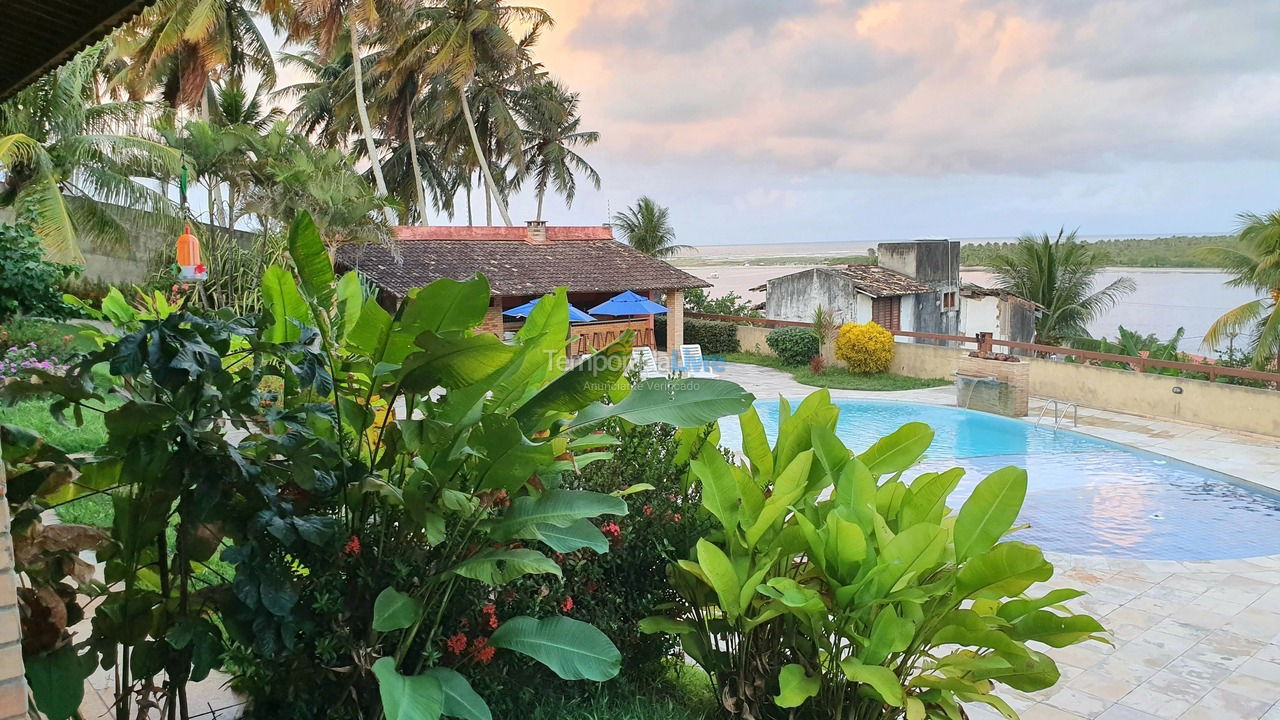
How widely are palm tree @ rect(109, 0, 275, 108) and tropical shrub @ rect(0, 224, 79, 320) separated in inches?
379

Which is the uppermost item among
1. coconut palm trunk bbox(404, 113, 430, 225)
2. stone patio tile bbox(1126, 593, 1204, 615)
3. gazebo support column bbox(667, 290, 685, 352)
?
coconut palm trunk bbox(404, 113, 430, 225)

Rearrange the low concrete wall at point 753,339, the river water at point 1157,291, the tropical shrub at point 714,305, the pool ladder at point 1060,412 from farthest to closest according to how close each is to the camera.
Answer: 1. the river water at point 1157,291
2. the tropical shrub at point 714,305
3. the low concrete wall at point 753,339
4. the pool ladder at point 1060,412

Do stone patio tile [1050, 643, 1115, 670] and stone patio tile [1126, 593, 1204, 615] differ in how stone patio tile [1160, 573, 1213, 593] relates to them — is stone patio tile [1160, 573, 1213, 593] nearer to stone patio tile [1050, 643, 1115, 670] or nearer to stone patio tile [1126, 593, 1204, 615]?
stone patio tile [1126, 593, 1204, 615]

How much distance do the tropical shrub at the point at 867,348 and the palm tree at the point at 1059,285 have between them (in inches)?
217

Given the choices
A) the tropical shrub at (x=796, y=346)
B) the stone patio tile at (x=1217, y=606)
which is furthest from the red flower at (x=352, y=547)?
the tropical shrub at (x=796, y=346)

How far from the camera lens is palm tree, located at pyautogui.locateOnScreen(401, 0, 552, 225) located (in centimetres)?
2614

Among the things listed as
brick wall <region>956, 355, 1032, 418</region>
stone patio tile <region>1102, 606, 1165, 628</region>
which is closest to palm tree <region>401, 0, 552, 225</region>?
Result: brick wall <region>956, 355, 1032, 418</region>

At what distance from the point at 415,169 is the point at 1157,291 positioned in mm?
93436

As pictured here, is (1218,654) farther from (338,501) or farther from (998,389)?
(998,389)

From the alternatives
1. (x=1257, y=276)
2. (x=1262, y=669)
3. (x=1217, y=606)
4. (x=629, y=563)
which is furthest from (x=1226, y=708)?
(x=1257, y=276)

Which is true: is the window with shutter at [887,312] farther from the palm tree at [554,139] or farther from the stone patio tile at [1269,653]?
the stone patio tile at [1269,653]

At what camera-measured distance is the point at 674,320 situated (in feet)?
73.4

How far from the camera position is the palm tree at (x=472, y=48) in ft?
85.8

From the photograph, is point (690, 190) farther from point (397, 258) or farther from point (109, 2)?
point (109, 2)
